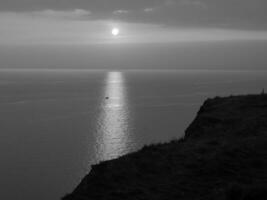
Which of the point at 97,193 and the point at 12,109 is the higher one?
the point at 97,193

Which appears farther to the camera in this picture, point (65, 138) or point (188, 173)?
point (65, 138)

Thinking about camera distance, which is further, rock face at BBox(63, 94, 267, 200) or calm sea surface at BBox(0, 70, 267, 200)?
calm sea surface at BBox(0, 70, 267, 200)

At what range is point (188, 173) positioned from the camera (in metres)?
15.0

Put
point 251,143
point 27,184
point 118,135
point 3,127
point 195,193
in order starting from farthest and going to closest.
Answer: point 3,127, point 118,135, point 27,184, point 251,143, point 195,193

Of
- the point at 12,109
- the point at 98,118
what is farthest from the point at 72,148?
the point at 12,109

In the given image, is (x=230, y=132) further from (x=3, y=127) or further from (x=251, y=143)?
(x=3, y=127)

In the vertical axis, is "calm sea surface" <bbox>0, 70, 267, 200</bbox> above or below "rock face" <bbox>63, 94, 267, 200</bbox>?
below

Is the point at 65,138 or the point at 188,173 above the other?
the point at 188,173

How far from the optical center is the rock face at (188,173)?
13.0 metres

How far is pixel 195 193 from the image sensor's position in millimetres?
13133

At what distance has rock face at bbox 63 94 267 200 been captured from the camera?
13008 millimetres

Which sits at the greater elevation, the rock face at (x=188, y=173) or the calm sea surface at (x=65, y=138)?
the rock face at (x=188, y=173)

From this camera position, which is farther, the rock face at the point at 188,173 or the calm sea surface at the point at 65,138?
the calm sea surface at the point at 65,138

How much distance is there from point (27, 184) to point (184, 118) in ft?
226
